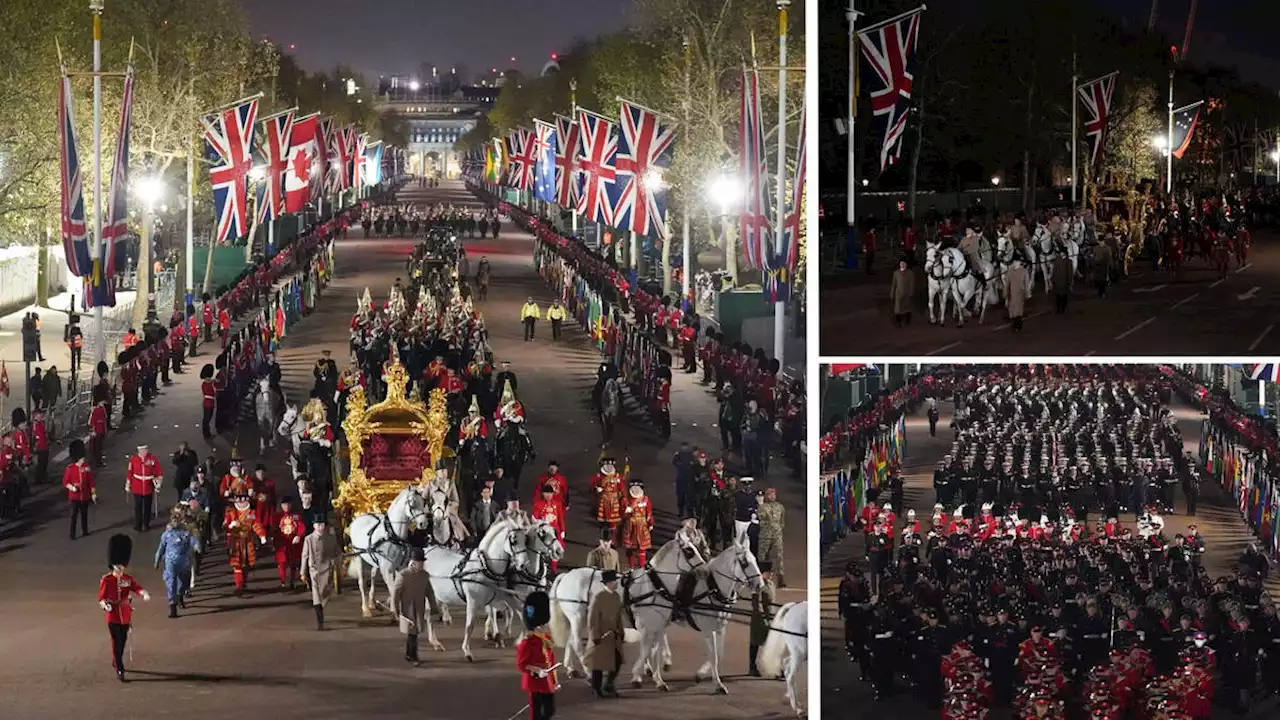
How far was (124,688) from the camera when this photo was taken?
17750 mm

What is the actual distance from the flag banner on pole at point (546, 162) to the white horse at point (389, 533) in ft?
Result: 67.0

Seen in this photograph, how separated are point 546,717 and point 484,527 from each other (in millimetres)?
4647

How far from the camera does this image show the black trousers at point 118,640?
17766mm

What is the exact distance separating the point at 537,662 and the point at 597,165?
17749mm

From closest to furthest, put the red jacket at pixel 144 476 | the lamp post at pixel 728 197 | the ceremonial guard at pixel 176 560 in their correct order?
the ceremonial guard at pixel 176 560, the red jacket at pixel 144 476, the lamp post at pixel 728 197

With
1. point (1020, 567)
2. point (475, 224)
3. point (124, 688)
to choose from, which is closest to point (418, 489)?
point (124, 688)

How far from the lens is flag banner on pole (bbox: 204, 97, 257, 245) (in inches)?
1096

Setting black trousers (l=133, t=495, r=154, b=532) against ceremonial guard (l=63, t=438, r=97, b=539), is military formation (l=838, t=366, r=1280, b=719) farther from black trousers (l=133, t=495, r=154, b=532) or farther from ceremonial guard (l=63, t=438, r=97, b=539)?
ceremonial guard (l=63, t=438, r=97, b=539)

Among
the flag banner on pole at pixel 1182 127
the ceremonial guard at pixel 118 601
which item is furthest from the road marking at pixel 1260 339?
the flag banner on pole at pixel 1182 127

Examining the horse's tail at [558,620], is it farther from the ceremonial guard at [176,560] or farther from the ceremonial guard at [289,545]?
the ceremonial guard at [176,560]

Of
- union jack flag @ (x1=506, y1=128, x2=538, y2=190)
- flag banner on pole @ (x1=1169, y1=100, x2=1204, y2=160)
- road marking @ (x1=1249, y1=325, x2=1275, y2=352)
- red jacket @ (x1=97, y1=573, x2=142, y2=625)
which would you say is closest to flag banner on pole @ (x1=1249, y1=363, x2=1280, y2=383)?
road marking @ (x1=1249, y1=325, x2=1275, y2=352)

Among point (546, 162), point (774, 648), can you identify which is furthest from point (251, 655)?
point (546, 162)

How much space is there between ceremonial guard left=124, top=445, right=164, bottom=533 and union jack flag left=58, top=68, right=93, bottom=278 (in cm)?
477

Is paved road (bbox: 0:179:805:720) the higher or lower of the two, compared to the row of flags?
lower
